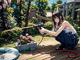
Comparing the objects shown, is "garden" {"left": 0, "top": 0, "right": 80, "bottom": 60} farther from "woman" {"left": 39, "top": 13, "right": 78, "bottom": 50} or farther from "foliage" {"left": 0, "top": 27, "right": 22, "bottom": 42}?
"woman" {"left": 39, "top": 13, "right": 78, "bottom": 50}

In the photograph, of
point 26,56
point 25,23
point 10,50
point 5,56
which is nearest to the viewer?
point 5,56

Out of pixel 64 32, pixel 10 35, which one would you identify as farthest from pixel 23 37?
pixel 10 35

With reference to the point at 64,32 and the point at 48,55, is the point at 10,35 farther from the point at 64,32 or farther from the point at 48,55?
the point at 64,32

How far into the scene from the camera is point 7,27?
12117 mm

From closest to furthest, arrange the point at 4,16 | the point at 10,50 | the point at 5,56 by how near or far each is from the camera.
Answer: the point at 5,56 → the point at 10,50 → the point at 4,16

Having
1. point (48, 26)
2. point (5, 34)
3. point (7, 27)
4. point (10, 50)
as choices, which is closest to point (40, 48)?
point (10, 50)

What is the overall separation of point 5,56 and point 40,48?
2.40 m

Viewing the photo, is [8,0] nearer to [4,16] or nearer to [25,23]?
[4,16]

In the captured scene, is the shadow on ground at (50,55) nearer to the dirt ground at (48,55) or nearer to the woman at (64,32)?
the dirt ground at (48,55)

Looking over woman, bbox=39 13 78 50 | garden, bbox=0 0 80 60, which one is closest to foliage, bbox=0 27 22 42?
garden, bbox=0 0 80 60

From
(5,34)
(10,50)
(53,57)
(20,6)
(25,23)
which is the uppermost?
(20,6)

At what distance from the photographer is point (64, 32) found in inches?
294

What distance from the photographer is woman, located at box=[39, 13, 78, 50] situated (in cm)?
713

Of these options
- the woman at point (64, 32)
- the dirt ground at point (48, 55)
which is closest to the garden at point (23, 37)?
the dirt ground at point (48, 55)
